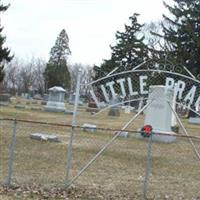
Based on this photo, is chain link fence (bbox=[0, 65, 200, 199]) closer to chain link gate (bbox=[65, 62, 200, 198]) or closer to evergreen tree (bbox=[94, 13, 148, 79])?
chain link gate (bbox=[65, 62, 200, 198])

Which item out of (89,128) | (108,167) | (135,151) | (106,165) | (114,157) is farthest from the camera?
(135,151)

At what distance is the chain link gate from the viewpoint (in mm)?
10711

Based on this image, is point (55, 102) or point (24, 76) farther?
point (24, 76)

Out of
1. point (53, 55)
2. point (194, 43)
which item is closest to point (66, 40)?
point (53, 55)

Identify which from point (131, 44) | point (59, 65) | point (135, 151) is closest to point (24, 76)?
point (59, 65)

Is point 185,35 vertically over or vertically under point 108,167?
over

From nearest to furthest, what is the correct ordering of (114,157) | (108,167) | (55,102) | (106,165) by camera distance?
(108,167) < (106,165) < (114,157) < (55,102)

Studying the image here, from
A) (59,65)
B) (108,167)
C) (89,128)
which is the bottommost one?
(108,167)

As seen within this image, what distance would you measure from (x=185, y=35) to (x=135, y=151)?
3456cm

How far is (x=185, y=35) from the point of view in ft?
164

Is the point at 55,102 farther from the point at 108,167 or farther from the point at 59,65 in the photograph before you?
the point at 59,65

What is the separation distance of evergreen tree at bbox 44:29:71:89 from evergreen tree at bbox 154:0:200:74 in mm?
39407

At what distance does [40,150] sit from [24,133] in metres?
4.02

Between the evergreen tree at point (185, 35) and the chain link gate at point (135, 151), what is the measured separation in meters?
28.2
